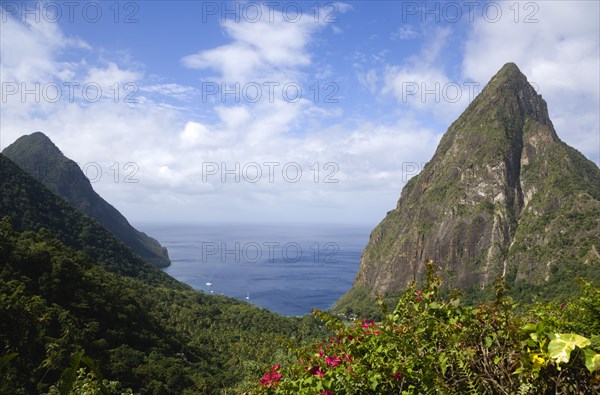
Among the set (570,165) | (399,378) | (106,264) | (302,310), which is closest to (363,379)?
(399,378)

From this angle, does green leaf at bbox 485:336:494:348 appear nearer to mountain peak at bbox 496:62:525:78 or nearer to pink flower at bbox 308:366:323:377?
pink flower at bbox 308:366:323:377

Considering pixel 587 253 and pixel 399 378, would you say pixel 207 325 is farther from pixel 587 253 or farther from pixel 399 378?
pixel 587 253

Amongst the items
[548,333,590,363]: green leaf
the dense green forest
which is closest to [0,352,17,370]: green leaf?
[548,333,590,363]: green leaf

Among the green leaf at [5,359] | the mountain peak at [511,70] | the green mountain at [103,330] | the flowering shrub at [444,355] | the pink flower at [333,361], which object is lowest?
the green mountain at [103,330]

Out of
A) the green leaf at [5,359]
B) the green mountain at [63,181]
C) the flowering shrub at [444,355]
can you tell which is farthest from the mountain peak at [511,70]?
the green leaf at [5,359]

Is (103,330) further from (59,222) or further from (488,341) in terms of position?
(59,222)

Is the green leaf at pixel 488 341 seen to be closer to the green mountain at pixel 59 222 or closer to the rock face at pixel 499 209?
the green mountain at pixel 59 222
